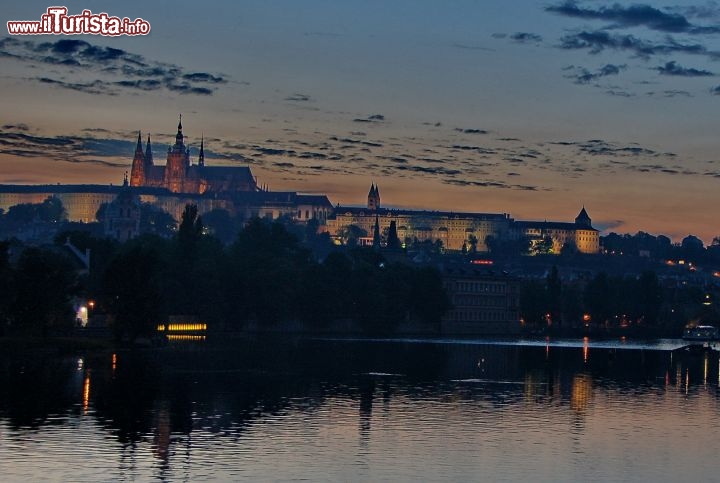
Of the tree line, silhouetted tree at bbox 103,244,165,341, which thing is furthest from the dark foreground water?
the tree line

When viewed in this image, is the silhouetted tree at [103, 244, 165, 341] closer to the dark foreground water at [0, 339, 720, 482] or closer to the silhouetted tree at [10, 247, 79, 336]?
the silhouetted tree at [10, 247, 79, 336]

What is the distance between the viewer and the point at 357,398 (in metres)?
74.1

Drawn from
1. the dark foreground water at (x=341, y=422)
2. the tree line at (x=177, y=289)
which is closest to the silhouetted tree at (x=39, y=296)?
the tree line at (x=177, y=289)

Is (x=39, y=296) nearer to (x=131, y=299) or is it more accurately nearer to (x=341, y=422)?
(x=131, y=299)

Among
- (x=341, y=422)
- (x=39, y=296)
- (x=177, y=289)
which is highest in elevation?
(x=177, y=289)

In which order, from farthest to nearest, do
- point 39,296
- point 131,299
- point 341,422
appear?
point 131,299 < point 39,296 < point 341,422

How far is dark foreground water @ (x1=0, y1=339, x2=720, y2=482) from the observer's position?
161 ft

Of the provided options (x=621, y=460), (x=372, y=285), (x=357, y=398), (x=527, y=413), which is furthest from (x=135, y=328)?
(x=372, y=285)

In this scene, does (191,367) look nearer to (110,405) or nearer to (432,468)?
(110,405)

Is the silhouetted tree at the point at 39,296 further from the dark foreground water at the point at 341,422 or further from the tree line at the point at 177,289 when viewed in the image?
the dark foreground water at the point at 341,422

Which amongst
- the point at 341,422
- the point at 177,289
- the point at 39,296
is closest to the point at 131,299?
the point at 39,296

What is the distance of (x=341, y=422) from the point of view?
205 ft

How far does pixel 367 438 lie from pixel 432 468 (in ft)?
25.0

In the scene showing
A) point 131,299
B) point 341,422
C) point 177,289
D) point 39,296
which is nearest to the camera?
point 341,422
